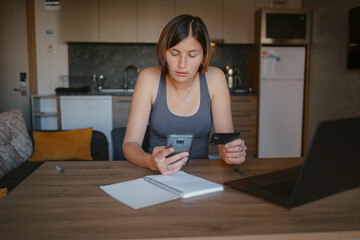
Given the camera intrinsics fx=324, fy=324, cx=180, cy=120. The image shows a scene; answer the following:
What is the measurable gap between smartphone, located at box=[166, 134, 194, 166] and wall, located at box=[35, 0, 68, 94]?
4.02 m

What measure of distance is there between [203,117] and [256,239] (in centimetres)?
99

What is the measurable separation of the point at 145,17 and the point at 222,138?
11.2ft

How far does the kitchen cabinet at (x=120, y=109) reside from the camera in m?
4.08

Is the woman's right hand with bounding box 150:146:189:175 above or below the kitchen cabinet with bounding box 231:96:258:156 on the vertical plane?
above

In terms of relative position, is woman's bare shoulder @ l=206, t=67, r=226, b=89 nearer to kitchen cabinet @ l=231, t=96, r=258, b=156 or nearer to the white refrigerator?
kitchen cabinet @ l=231, t=96, r=258, b=156

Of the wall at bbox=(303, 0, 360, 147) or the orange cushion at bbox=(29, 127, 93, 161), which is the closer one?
the orange cushion at bbox=(29, 127, 93, 161)

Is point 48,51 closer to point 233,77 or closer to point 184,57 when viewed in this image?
point 233,77

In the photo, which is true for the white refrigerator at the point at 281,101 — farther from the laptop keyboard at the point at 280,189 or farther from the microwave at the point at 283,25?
the laptop keyboard at the point at 280,189

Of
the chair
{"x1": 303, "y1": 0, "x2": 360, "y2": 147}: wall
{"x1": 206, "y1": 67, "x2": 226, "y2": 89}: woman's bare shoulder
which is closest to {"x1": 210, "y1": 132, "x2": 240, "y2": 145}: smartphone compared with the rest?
{"x1": 206, "y1": 67, "x2": 226, "y2": 89}: woman's bare shoulder

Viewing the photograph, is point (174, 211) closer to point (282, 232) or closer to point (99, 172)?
point (282, 232)

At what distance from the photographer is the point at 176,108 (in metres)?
1.67

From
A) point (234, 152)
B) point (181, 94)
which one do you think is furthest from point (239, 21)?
point (234, 152)

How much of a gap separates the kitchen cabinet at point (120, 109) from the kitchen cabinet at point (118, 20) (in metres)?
0.85

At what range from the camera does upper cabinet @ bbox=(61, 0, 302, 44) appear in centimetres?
424
